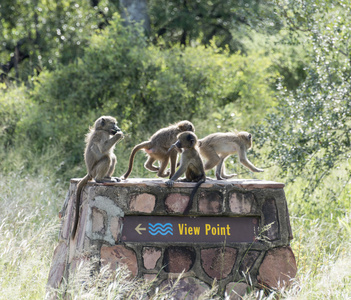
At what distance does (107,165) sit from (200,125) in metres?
5.74

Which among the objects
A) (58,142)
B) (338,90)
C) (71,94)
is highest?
(71,94)

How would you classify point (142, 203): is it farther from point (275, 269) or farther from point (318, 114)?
point (318, 114)

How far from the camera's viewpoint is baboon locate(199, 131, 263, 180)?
557 cm

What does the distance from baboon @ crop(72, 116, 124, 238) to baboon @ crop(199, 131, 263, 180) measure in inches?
45.0

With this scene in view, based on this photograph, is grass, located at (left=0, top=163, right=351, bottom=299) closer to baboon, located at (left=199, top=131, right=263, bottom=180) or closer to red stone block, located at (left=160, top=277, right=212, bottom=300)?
red stone block, located at (left=160, top=277, right=212, bottom=300)

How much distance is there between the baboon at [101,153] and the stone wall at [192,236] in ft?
0.41

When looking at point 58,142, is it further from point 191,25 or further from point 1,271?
point 191,25

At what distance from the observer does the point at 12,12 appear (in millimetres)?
19656

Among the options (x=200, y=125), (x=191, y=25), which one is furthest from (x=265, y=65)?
(x=191, y=25)

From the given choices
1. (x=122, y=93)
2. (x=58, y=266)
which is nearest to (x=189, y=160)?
(x=58, y=266)

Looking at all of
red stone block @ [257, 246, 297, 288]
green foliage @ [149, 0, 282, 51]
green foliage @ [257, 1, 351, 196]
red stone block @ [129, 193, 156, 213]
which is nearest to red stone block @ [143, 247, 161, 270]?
red stone block @ [129, 193, 156, 213]

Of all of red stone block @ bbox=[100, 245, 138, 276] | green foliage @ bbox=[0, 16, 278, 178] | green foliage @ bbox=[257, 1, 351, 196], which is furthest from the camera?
green foliage @ bbox=[0, 16, 278, 178]

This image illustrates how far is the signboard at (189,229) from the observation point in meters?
4.42

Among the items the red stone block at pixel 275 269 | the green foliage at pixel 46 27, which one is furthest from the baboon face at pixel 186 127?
the green foliage at pixel 46 27
